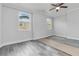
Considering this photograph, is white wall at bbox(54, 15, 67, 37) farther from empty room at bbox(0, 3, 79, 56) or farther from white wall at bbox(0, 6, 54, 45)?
white wall at bbox(0, 6, 54, 45)

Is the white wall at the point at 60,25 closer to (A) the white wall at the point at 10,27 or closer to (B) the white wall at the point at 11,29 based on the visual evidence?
(B) the white wall at the point at 11,29

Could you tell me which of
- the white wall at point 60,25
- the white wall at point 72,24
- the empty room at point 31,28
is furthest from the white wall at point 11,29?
the white wall at point 60,25

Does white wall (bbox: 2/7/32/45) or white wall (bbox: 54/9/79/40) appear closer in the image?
white wall (bbox: 2/7/32/45)

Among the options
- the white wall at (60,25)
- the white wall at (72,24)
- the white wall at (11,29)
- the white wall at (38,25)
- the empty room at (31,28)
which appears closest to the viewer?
the empty room at (31,28)

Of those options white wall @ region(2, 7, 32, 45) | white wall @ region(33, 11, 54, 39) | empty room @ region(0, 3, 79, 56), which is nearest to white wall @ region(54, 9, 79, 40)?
empty room @ region(0, 3, 79, 56)

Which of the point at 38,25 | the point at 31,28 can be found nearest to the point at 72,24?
the point at 38,25

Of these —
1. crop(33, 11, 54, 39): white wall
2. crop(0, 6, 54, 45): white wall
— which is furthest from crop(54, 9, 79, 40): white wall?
crop(0, 6, 54, 45): white wall

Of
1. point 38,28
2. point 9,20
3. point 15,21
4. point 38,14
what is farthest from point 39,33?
point 9,20

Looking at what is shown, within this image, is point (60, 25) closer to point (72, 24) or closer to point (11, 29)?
point (72, 24)

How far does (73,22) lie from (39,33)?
264 cm

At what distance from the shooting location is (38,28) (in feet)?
18.7

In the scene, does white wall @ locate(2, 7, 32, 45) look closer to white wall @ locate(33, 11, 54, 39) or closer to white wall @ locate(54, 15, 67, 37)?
white wall @ locate(33, 11, 54, 39)

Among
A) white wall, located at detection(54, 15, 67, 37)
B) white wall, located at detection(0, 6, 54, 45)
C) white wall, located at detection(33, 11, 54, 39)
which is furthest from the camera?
white wall, located at detection(54, 15, 67, 37)

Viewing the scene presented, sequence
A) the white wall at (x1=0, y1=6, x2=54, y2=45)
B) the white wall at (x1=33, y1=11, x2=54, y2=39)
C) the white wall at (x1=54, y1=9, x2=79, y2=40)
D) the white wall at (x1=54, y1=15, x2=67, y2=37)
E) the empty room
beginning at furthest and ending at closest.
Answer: the white wall at (x1=54, y1=15, x2=67, y2=37), the white wall at (x1=33, y1=11, x2=54, y2=39), the white wall at (x1=54, y1=9, x2=79, y2=40), the white wall at (x1=0, y1=6, x2=54, y2=45), the empty room
